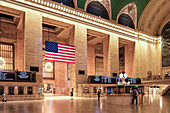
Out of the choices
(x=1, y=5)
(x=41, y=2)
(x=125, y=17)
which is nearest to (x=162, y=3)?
(x=125, y=17)

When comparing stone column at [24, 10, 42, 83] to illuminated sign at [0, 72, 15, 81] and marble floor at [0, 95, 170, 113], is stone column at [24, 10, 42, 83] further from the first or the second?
marble floor at [0, 95, 170, 113]

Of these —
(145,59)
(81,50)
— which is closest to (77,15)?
(81,50)

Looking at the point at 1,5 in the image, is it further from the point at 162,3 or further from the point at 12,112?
the point at 162,3

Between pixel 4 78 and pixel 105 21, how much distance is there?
48.0 ft

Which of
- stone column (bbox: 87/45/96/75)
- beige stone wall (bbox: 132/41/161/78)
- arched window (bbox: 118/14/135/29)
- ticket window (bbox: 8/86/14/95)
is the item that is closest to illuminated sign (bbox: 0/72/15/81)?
ticket window (bbox: 8/86/14/95)

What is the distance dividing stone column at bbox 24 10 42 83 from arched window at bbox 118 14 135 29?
44.6 ft

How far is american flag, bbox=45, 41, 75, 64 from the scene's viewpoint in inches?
677

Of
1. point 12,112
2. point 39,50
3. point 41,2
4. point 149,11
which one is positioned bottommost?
point 12,112

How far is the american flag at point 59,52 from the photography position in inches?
677

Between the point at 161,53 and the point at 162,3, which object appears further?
the point at 161,53

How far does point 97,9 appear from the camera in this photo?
2366cm

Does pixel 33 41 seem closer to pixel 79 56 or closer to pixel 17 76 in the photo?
pixel 17 76

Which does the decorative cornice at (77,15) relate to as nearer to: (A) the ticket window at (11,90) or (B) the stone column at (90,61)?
(B) the stone column at (90,61)

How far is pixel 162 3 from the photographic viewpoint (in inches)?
1081
